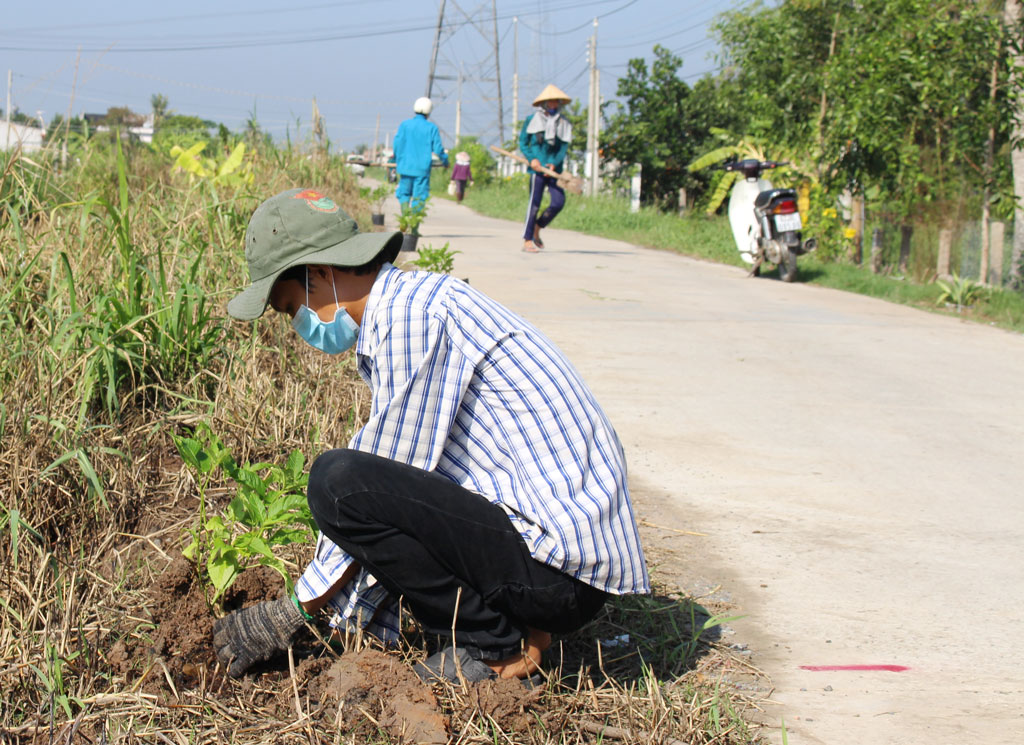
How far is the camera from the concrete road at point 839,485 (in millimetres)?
2836

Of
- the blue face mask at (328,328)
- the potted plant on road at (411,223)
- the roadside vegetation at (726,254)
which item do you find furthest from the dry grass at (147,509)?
the roadside vegetation at (726,254)

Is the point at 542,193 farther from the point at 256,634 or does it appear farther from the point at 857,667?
the point at 256,634

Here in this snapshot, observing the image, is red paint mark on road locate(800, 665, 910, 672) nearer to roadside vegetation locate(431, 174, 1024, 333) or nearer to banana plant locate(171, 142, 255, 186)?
banana plant locate(171, 142, 255, 186)

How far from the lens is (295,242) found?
8.19 ft

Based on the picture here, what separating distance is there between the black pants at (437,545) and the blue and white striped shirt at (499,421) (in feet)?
0.18

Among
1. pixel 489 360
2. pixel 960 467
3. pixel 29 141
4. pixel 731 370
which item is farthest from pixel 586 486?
pixel 731 370

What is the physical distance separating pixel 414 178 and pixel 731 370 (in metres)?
6.77

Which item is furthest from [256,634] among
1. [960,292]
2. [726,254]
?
[726,254]

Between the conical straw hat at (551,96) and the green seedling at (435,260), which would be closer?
the green seedling at (435,260)

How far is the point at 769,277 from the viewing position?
11805 mm

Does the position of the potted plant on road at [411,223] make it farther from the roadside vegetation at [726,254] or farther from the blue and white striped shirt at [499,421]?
the blue and white striped shirt at [499,421]

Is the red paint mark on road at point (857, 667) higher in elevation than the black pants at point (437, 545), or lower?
lower

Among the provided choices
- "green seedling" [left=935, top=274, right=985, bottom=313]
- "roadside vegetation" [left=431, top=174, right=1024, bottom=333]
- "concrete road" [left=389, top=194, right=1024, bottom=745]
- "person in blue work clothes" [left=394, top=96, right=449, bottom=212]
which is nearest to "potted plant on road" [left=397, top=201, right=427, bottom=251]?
"concrete road" [left=389, top=194, right=1024, bottom=745]

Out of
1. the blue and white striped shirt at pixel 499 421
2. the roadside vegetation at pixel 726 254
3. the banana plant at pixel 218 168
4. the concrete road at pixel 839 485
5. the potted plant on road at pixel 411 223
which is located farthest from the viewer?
the roadside vegetation at pixel 726 254
